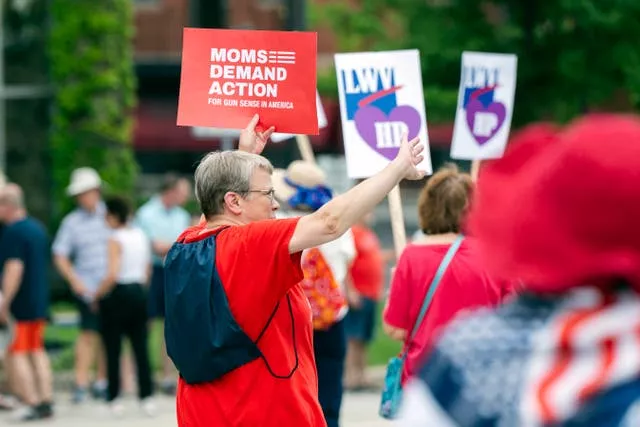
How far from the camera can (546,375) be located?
7.04ft

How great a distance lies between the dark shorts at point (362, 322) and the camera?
12.8m

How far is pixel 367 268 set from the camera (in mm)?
12945

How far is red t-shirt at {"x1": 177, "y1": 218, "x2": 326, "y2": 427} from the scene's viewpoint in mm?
4293

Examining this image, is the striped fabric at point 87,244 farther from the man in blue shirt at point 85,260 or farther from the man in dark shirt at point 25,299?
Result: the man in dark shirt at point 25,299

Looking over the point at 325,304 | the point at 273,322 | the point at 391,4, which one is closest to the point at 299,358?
the point at 273,322

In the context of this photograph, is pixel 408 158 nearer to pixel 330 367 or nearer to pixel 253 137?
pixel 253 137

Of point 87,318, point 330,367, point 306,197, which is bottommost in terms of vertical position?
point 87,318

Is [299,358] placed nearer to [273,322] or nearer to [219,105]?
[273,322]

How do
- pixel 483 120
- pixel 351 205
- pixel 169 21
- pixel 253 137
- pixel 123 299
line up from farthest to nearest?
1. pixel 169 21
2. pixel 123 299
3. pixel 483 120
4. pixel 253 137
5. pixel 351 205

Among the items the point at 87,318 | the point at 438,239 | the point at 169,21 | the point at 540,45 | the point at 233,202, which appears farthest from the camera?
the point at 169,21

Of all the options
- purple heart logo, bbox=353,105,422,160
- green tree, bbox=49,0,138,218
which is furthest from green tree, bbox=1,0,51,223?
purple heart logo, bbox=353,105,422,160

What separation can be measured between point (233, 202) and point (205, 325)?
1.52ft

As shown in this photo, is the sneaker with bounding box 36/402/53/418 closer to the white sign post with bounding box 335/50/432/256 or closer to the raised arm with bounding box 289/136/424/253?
the white sign post with bounding box 335/50/432/256

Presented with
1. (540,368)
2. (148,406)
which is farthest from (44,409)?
(540,368)
